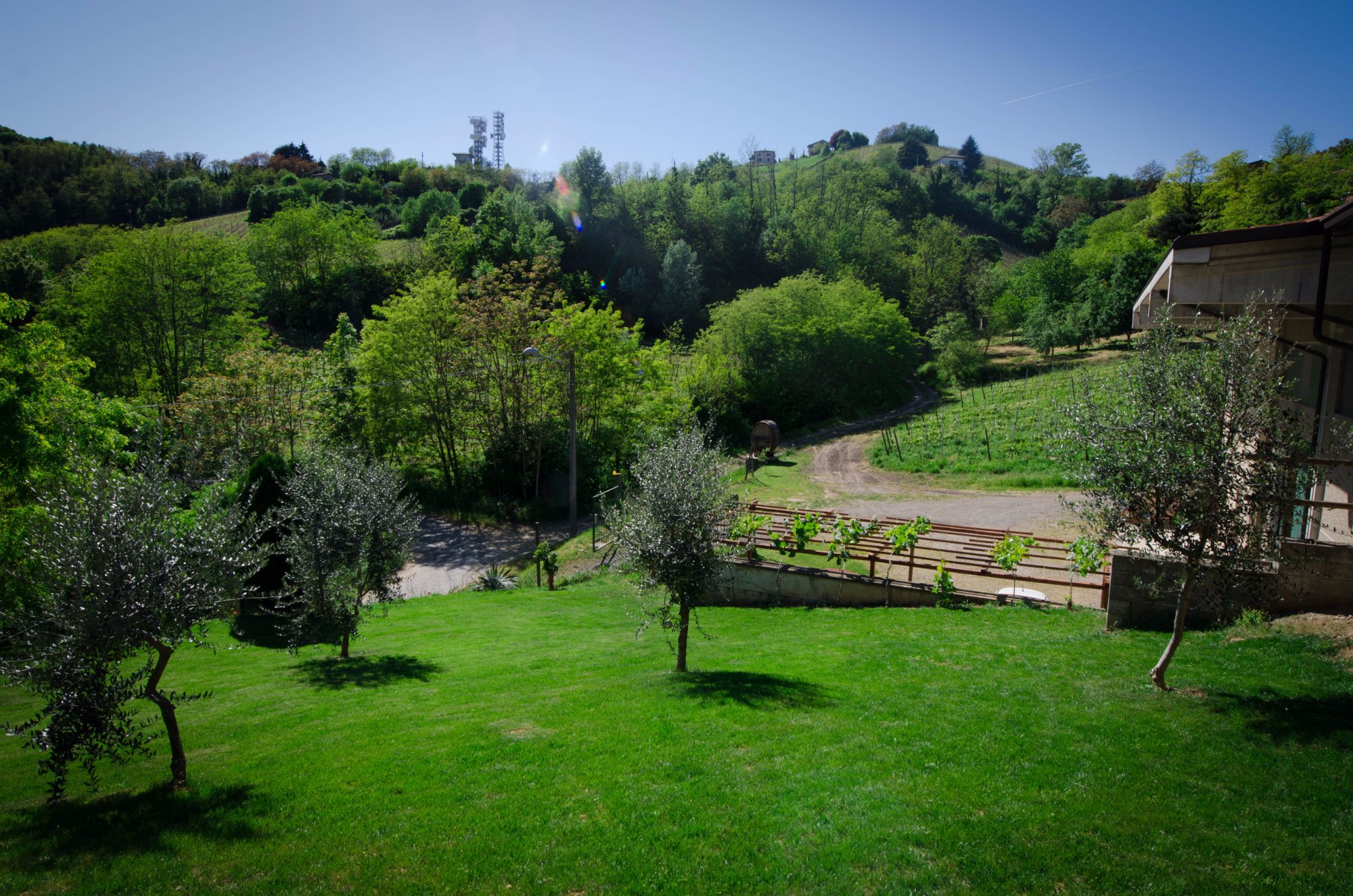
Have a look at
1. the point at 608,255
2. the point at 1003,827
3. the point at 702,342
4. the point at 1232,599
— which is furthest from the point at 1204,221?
the point at 1003,827

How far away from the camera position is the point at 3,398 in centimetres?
1397

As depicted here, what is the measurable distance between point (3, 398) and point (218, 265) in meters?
31.7

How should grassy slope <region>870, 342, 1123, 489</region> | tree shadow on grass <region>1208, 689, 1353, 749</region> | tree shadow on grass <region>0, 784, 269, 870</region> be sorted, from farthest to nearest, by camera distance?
grassy slope <region>870, 342, 1123, 489</region> → tree shadow on grass <region>1208, 689, 1353, 749</region> → tree shadow on grass <region>0, 784, 269, 870</region>

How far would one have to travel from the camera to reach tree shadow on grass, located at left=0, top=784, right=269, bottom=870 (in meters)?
6.42

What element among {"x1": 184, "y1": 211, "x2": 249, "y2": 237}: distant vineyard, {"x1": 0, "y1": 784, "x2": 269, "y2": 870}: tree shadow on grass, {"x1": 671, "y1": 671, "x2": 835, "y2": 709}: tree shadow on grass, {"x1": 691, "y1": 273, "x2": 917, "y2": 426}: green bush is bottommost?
{"x1": 0, "y1": 784, "x2": 269, "y2": 870}: tree shadow on grass

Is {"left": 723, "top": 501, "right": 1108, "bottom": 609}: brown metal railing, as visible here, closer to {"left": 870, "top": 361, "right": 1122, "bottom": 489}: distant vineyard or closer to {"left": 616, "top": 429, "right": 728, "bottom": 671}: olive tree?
{"left": 616, "top": 429, "right": 728, "bottom": 671}: olive tree

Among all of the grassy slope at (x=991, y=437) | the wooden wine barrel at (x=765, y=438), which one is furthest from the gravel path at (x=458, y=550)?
the grassy slope at (x=991, y=437)

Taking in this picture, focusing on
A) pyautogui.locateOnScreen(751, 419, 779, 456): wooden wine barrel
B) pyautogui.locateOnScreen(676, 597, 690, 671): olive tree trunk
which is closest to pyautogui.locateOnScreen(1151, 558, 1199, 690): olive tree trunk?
pyautogui.locateOnScreen(676, 597, 690, 671): olive tree trunk

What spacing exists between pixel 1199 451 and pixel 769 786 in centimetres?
607

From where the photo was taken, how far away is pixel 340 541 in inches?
516

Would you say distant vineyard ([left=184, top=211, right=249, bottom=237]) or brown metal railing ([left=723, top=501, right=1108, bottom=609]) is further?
distant vineyard ([left=184, top=211, right=249, bottom=237])

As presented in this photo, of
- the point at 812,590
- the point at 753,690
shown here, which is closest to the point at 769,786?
the point at 753,690

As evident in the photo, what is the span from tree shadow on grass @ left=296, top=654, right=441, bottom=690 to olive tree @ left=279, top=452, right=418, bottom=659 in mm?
552

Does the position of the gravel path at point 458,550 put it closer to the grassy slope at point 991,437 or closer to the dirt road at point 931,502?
the dirt road at point 931,502
